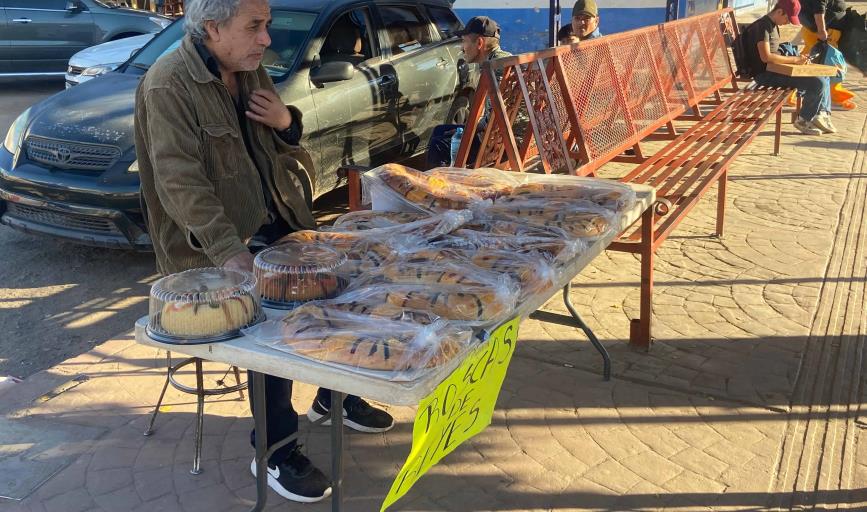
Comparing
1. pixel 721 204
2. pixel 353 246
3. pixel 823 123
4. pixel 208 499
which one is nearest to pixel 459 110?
pixel 721 204

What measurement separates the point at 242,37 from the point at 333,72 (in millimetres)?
3364

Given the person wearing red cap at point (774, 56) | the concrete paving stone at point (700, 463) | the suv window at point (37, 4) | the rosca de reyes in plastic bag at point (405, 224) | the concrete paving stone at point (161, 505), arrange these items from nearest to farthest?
the rosca de reyes in plastic bag at point (405, 224) → the concrete paving stone at point (161, 505) → the concrete paving stone at point (700, 463) → the person wearing red cap at point (774, 56) → the suv window at point (37, 4)

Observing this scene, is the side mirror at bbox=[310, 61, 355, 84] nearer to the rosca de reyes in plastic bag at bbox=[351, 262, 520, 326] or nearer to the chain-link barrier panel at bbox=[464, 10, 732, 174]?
the chain-link barrier panel at bbox=[464, 10, 732, 174]

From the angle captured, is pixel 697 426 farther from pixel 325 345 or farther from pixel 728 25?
pixel 728 25

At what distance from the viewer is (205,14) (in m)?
2.60

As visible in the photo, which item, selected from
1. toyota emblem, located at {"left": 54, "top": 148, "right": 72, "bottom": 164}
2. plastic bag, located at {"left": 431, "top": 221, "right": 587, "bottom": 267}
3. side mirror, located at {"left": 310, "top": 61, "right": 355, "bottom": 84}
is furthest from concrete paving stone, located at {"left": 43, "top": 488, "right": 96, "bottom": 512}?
side mirror, located at {"left": 310, "top": 61, "right": 355, "bottom": 84}

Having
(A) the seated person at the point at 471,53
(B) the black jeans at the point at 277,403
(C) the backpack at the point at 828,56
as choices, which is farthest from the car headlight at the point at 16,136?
(C) the backpack at the point at 828,56

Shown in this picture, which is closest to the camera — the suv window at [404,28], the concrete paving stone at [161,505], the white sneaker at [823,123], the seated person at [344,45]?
the concrete paving stone at [161,505]

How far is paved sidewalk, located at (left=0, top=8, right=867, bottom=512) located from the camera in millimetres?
3160

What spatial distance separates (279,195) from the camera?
2.99 metres

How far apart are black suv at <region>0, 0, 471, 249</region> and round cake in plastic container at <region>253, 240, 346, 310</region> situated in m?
2.38

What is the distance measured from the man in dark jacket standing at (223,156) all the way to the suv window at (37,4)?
424 inches

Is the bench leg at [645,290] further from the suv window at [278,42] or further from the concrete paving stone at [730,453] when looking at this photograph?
the suv window at [278,42]

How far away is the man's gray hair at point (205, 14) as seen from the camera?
8.45 ft
